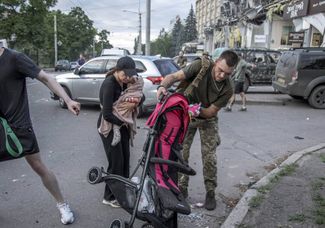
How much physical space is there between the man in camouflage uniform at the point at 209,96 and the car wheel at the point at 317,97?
32.4 ft

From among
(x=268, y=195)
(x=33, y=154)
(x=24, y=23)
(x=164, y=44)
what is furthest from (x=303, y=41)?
(x=164, y=44)

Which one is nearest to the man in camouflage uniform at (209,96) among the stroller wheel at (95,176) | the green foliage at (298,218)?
the green foliage at (298,218)

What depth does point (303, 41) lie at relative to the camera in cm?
2334

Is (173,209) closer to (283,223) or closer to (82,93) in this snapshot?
(283,223)

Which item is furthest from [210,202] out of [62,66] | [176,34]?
[176,34]

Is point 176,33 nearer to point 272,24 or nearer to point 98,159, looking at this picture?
point 272,24

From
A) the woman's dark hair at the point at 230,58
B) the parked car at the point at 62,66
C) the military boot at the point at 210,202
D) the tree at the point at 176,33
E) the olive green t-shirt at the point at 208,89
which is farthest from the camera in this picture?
the tree at the point at 176,33

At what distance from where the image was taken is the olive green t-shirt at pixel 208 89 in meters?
4.15

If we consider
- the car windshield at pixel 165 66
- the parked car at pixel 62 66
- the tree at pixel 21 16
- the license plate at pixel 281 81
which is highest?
the tree at pixel 21 16

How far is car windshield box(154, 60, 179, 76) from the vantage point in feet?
34.3

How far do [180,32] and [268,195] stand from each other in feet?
313

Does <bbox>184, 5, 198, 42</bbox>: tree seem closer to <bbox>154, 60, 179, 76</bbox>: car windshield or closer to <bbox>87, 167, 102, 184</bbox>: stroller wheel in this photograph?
<bbox>154, 60, 179, 76</bbox>: car windshield

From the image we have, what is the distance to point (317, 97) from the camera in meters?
13.2

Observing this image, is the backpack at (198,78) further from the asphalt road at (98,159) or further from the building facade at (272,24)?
the building facade at (272,24)
